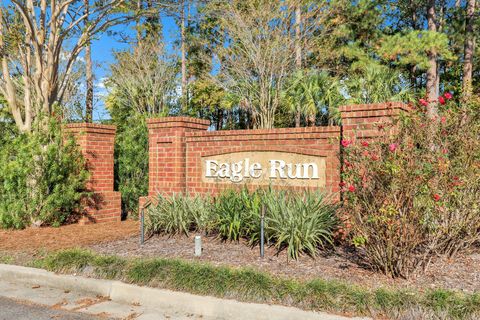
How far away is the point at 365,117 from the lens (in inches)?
282

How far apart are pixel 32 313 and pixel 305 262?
10.8 feet

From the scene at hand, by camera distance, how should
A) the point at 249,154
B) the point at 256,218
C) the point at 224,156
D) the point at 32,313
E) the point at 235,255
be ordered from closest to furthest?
1. the point at 32,313
2. the point at 235,255
3. the point at 256,218
4. the point at 249,154
5. the point at 224,156

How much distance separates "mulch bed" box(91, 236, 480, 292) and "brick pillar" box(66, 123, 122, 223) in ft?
9.75

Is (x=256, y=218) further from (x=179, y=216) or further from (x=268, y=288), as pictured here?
(x=268, y=288)

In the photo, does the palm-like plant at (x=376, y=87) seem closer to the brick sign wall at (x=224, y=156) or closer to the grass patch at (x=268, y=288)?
the brick sign wall at (x=224, y=156)

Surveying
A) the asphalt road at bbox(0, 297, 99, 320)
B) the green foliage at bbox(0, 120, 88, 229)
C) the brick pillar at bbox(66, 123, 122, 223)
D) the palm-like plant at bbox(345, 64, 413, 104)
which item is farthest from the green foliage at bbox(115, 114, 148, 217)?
the palm-like plant at bbox(345, 64, 413, 104)

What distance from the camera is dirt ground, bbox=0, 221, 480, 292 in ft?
17.4

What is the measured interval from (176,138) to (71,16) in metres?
4.58

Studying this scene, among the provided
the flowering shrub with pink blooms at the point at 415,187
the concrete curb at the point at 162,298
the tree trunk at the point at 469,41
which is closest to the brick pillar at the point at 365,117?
the flowering shrub with pink blooms at the point at 415,187

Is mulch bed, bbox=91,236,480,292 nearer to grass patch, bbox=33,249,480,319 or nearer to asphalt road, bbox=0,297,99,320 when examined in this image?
grass patch, bbox=33,249,480,319

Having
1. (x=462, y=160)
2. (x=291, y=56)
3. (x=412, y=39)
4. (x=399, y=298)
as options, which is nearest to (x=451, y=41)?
(x=412, y=39)

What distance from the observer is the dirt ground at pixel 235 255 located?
5.29 m

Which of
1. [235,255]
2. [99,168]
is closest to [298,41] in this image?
[99,168]

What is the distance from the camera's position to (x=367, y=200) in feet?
17.5
